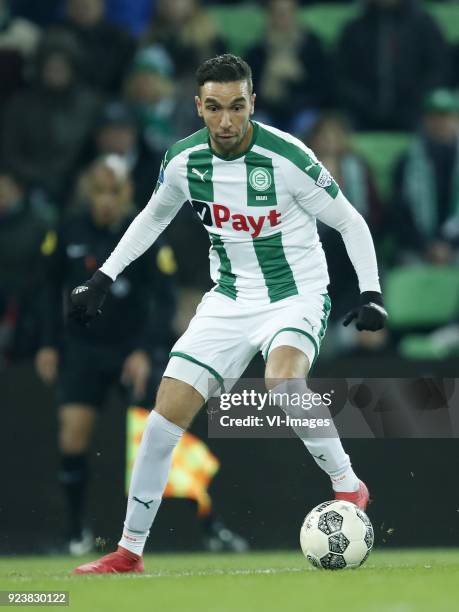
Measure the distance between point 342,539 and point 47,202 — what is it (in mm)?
5917

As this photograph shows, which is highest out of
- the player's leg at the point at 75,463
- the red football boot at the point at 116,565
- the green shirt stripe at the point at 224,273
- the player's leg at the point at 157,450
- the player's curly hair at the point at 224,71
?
the player's curly hair at the point at 224,71

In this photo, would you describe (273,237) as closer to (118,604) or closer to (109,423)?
(118,604)

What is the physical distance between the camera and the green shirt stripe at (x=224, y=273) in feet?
23.8

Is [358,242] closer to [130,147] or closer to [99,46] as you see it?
[130,147]

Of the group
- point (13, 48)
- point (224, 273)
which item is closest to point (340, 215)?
point (224, 273)

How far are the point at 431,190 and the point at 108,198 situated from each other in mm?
3060

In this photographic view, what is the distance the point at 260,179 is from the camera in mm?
7105

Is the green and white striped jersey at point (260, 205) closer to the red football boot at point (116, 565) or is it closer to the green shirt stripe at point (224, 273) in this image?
the green shirt stripe at point (224, 273)

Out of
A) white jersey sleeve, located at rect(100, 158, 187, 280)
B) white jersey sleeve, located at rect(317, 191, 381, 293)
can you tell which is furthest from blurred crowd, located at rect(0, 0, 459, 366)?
white jersey sleeve, located at rect(317, 191, 381, 293)

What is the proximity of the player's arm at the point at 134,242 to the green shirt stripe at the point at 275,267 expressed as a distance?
18.7 inches

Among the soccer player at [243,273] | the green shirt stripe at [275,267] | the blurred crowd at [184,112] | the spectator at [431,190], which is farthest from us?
the spectator at [431,190]

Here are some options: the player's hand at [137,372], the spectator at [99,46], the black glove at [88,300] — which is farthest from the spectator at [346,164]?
the black glove at [88,300]

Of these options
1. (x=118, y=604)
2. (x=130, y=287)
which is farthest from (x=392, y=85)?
(x=118, y=604)

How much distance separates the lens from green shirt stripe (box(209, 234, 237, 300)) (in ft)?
23.8
